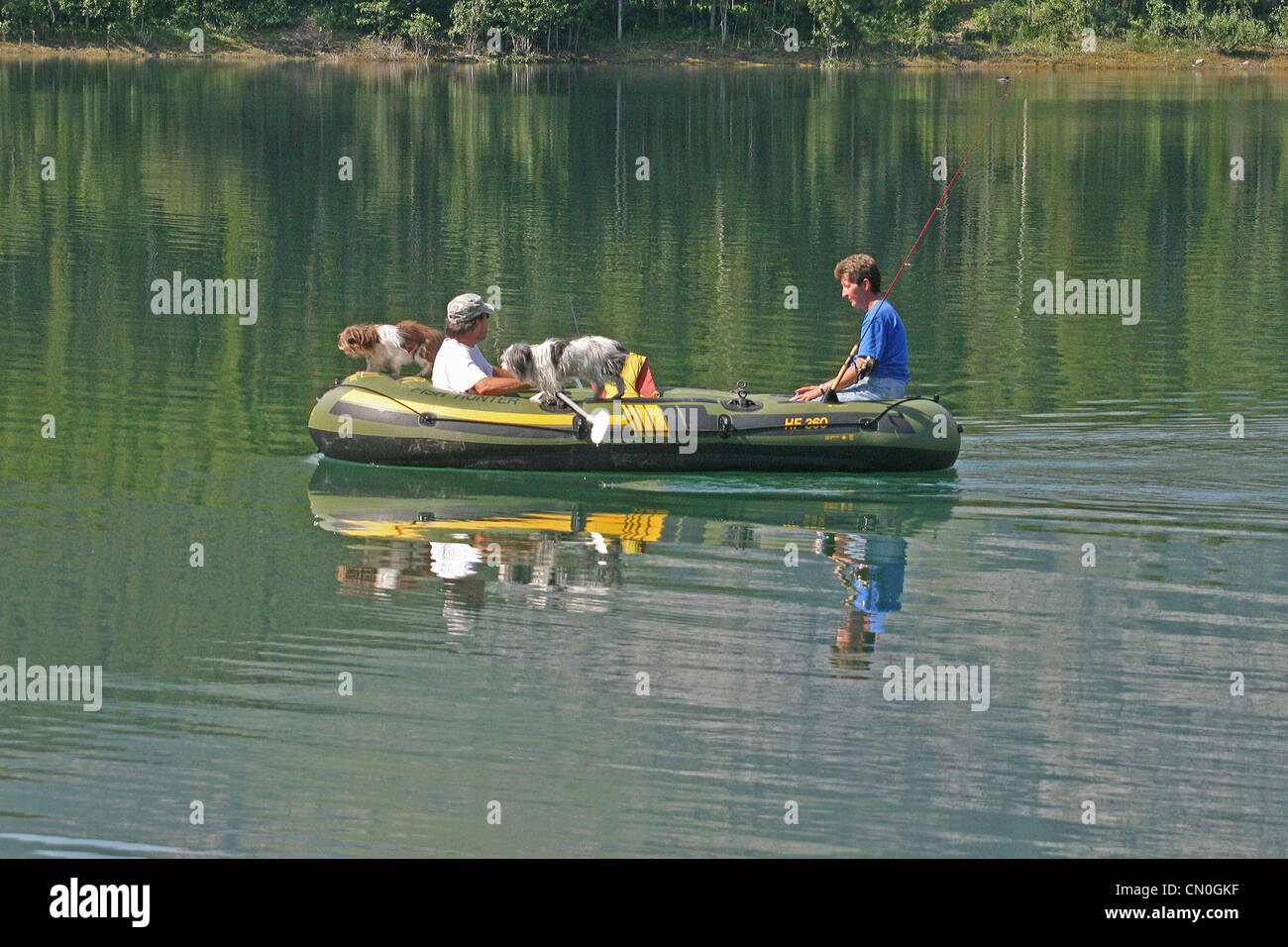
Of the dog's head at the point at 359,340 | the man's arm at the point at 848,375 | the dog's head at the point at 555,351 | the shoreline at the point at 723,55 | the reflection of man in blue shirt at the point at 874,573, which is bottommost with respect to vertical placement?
the reflection of man in blue shirt at the point at 874,573

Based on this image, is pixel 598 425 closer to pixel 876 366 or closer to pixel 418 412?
pixel 418 412

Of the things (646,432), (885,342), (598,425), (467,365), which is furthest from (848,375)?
(467,365)

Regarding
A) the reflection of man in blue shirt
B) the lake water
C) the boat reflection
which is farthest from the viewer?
the boat reflection

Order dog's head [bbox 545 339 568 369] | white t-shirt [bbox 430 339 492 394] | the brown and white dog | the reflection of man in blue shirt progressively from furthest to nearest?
the brown and white dog → white t-shirt [bbox 430 339 492 394] → dog's head [bbox 545 339 568 369] → the reflection of man in blue shirt

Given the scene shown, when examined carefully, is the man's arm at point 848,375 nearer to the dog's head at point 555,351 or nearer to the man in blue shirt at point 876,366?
the man in blue shirt at point 876,366

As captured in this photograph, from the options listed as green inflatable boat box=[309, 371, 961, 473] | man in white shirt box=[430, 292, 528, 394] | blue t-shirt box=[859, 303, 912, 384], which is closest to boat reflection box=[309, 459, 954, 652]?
green inflatable boat box=[309, 371, 961, 473]

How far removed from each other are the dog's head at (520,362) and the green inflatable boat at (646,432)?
32 centimetres

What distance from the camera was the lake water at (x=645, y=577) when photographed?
27.8 feet

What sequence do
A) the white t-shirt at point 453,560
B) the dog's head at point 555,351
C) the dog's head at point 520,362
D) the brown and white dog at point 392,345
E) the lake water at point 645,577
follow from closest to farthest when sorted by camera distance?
the lake water at point 645,577 → the white t-shirt at point 453,560 → the dog's head at point 555,351 → the dog's head at point 520,362 → the brown and white dog at point 392,345

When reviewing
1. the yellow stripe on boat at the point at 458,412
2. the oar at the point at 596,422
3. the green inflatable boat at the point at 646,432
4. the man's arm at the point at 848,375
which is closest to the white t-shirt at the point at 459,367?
the green inflatable boat at the point at 646,432

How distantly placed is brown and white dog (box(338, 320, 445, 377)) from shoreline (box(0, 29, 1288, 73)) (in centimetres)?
6681

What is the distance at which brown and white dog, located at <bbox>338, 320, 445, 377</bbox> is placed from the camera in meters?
15.1

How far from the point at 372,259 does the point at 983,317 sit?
32.5 ft

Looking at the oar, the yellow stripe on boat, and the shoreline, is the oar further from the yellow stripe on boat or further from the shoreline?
the shoreline
